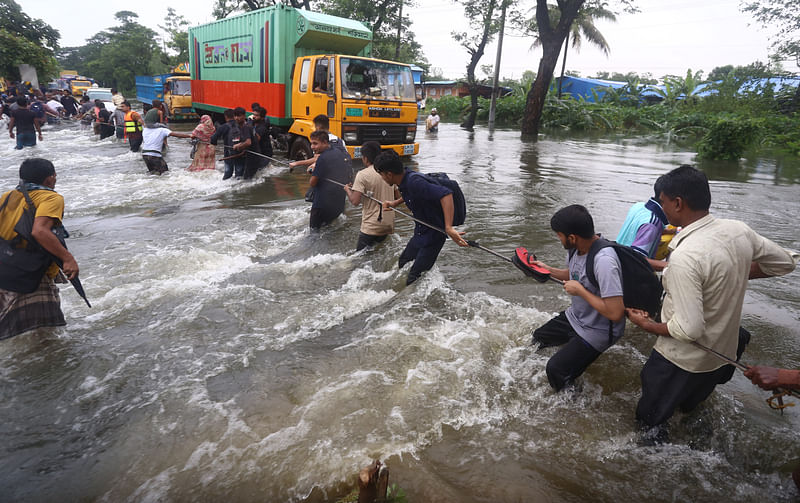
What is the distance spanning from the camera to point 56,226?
345 centimetres

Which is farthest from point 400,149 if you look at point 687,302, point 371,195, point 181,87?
point 181,87

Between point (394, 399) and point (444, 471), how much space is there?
2.34ft

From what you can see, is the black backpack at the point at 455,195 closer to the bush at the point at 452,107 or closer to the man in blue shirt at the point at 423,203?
the man in blue shirt at the point at 423,203

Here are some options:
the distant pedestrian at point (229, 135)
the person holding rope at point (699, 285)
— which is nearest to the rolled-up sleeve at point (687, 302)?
the person holding rope at point (699, 285)

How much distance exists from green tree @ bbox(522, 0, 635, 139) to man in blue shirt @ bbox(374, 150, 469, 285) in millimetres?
16576

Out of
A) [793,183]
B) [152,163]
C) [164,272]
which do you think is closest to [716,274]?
[164,272]

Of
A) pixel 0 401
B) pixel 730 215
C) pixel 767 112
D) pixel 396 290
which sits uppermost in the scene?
pixel 767 112

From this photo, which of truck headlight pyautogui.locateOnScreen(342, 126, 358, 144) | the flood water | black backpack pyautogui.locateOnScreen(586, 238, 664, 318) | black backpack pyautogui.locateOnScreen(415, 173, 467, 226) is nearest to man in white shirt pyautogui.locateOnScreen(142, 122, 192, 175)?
truck headlight pyautogui.locateOnScreen(342, 126, 358, 144)

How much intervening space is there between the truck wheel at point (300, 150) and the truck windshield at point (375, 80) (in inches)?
60.8

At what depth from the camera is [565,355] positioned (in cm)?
288

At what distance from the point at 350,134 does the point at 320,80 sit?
1498 millimetres

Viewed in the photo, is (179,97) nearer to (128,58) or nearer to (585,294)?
(585,294)

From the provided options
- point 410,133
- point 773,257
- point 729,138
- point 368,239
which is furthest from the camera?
point 729,138

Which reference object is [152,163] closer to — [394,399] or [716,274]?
[394,399]
